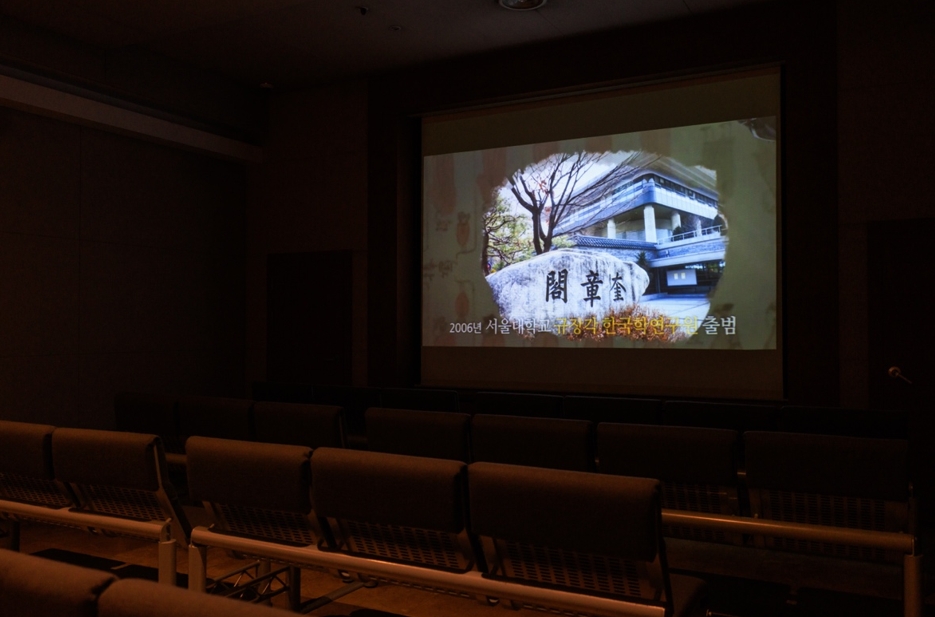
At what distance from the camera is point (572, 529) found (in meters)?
1.95

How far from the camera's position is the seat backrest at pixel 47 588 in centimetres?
135

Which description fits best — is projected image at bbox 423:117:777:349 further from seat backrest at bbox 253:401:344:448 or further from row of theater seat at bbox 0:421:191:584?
row of theater seat at bbox 0:421:191:584

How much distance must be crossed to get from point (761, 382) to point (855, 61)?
243 cm

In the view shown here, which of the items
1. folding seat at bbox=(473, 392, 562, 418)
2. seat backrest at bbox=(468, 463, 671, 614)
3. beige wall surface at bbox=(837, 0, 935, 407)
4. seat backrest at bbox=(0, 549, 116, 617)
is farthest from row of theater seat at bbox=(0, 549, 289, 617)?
beige wall surface at bbox=(837, 0, 935, 407)

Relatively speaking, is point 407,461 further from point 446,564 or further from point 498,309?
point 498,309

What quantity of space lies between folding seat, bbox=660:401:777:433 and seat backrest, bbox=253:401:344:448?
1689mm

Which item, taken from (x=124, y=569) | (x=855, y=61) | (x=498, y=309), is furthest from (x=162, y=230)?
(x=855, y=61)

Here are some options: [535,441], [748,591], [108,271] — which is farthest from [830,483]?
[108,271]

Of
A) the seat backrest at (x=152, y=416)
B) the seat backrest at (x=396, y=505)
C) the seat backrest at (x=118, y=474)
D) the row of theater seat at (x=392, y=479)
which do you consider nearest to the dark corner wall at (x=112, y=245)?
the seat backrest at (x=152, y=416)

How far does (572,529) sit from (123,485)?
165 centimetres

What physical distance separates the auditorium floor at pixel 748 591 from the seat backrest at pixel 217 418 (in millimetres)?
708

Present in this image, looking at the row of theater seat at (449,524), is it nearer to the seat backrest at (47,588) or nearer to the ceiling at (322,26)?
the seat backrest at (47,588)

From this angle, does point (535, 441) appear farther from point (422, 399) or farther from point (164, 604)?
point (164, 604)

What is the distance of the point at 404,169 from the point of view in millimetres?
7156
